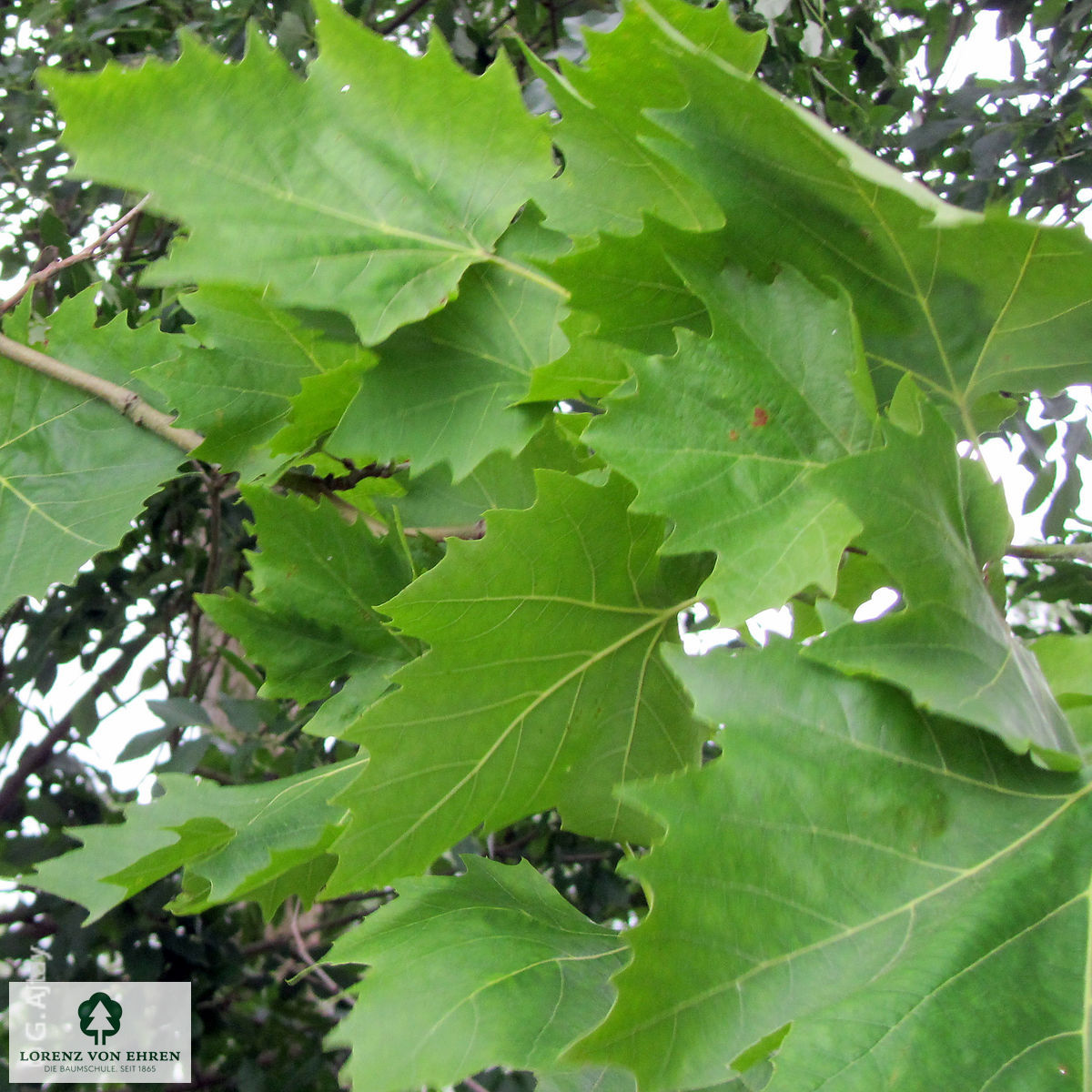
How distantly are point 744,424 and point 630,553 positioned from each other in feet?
0.28

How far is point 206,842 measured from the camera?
45cm

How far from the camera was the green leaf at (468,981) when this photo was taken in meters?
0.34

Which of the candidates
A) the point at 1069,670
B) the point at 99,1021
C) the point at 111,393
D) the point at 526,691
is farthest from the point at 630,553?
the point at 99,1021

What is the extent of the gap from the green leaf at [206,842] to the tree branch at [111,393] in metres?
0.19

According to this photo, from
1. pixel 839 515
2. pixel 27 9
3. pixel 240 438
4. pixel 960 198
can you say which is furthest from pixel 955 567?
pixel 27 9

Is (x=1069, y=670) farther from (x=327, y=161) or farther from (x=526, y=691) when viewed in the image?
(x=327, y=161)

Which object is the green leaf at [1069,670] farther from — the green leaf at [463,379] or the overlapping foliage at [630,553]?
the green leaf at [463,379]

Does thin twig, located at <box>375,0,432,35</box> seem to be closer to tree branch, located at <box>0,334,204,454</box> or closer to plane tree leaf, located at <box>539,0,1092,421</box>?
tree branch, located at <box>0,334,204,454</box>

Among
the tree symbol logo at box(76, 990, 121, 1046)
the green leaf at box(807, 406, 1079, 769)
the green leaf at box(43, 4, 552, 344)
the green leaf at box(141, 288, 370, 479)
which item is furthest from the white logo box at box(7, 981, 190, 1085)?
the green leaf at box(807, 406, 1079, 769)

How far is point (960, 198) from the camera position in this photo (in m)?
1.15

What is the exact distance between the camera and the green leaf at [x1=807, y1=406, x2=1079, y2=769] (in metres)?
0.31

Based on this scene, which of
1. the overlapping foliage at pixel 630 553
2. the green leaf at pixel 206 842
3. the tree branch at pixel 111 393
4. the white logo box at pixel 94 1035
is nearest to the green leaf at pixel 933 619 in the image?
the overlapping foliage at pixel 630 553

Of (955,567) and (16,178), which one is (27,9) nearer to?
(16,178)

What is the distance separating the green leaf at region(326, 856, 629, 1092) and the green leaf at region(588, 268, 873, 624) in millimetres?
152
